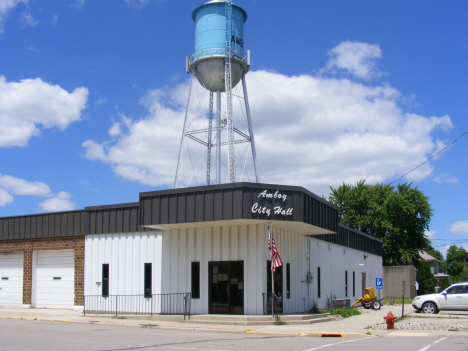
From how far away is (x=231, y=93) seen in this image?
30812mm

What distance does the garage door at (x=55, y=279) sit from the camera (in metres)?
27.1

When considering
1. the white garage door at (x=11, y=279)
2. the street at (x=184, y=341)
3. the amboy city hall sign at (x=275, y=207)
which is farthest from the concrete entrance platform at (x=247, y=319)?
the white garage door at (x=11, y=279)

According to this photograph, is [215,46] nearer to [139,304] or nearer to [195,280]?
[195,280]

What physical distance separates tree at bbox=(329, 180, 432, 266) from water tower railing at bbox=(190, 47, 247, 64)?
3223 cm

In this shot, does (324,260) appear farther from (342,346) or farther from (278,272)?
(342,346)

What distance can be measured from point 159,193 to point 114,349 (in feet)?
32.0

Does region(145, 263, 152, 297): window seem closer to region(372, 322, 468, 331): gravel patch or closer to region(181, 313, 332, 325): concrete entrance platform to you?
region(181, 313, 332, 325): concrete entrance platform

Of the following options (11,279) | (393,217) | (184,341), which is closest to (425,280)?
(393,217)

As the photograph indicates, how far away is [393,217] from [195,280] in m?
40.7

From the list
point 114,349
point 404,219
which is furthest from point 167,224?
point 404,219

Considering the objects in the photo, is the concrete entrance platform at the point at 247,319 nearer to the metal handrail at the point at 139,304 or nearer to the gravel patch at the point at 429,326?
the metal handrail at the point at 139,304

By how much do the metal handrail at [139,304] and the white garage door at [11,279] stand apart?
5659 mm

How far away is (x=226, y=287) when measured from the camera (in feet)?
71.6

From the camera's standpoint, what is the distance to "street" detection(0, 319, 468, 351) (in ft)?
42.7
